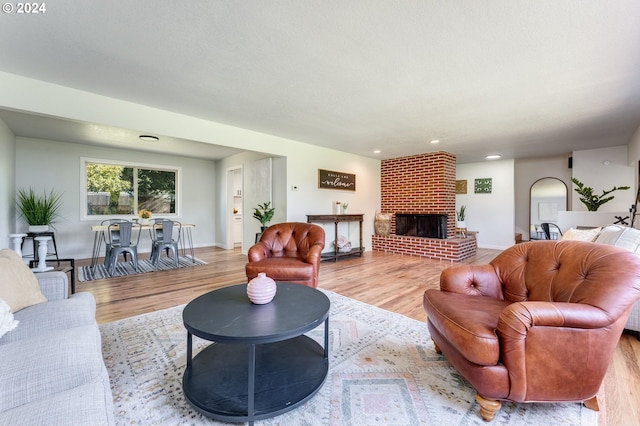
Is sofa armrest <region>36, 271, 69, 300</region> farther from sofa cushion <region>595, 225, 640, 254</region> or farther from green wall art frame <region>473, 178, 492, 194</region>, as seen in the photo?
green wall art frame <region>473, 178, 492, 194</region>

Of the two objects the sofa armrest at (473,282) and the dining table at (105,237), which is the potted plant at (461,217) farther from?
the dining table at (105,237)

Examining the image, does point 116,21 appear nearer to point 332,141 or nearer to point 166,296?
point 166,296

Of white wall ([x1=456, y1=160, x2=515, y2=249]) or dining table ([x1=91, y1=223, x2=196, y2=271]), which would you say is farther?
white wall ([x1=456, y1=160, x2=515, y2=249])

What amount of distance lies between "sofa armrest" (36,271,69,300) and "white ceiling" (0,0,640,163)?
5.72 feet

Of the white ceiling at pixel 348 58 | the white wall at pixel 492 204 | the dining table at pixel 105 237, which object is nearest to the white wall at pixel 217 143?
the white ceiling at pixel 348 58

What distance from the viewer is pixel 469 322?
1.45 m

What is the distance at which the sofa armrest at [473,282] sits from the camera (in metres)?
1.97

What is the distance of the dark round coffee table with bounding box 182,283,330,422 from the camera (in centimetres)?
133

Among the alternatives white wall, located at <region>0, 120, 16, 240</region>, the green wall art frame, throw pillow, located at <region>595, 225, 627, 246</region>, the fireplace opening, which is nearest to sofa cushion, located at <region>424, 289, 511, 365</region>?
throw pillow, located at <region>595, 225, 627, 246</region>

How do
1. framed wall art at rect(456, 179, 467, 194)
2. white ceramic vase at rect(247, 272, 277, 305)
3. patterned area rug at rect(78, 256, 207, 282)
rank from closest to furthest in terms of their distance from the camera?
1. white ceramic vase at rect(247, 272, 277, 305)
2. patterned area rug at rect(78, 256, 207, 282)
3. framed wall art at rect(456, 179, 467, 194)

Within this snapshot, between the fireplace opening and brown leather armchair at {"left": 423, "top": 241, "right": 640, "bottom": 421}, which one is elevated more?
the fireplace opening

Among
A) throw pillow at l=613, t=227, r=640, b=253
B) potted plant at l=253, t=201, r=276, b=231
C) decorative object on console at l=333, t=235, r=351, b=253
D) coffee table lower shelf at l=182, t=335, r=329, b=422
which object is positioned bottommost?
coffee table lower shelf at l=182, t=335, r=329, b=422

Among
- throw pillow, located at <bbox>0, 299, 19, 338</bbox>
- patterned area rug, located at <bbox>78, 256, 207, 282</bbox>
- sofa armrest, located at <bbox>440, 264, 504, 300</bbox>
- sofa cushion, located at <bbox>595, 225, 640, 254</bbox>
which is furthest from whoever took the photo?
patterned area rug, located at <bbox>78, 256, 207, 282</bbox>

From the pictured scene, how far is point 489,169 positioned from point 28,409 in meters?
8.42
